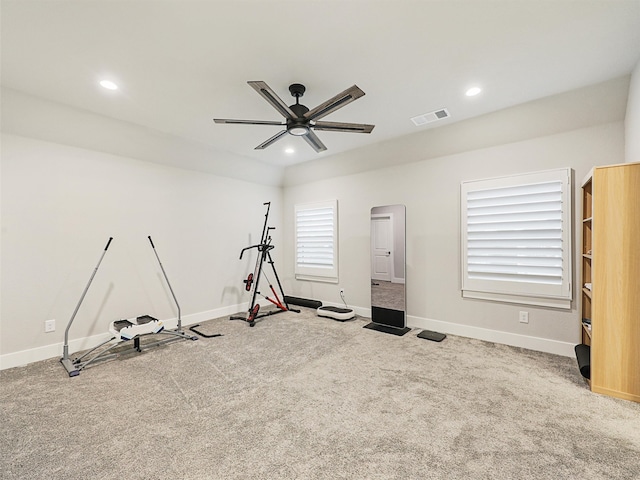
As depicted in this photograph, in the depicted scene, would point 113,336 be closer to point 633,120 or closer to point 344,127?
point 344,127

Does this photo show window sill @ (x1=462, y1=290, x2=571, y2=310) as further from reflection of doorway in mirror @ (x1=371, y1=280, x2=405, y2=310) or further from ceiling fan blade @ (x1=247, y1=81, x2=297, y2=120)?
ceiling fan blade @ (x1=247, y1=81, x2=297, y2=120)

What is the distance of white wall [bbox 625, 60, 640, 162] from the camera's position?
8.40ft

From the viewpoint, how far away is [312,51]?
2488 mm

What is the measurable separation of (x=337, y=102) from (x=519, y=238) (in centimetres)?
284

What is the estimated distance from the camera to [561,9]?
204 centimetres

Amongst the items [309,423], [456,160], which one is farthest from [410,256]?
[309,423]

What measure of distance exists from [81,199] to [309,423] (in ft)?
12.8

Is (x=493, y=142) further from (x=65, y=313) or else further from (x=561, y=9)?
(x=65, y=313)

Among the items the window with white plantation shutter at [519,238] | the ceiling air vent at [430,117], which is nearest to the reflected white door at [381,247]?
the window with white plantation shutter at [519,238]

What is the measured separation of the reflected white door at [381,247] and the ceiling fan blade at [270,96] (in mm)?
2370

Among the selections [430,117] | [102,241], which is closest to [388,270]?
[430,117]

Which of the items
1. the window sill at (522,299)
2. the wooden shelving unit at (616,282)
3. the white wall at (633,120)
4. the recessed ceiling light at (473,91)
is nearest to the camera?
the wooden shelving unit at (616,282)

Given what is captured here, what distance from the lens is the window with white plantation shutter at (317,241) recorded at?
5648 millimetres

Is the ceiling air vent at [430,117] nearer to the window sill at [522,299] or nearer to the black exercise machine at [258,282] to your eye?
the window sill at [522,299]
